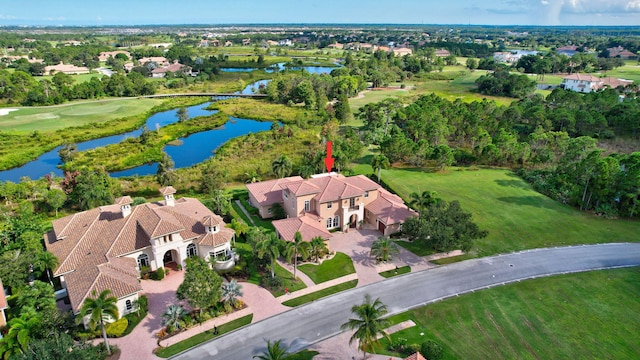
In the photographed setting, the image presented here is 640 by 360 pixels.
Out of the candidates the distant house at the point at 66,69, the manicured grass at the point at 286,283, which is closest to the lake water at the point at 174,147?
the manicured grass at the point at 286,283

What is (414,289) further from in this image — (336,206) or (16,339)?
(16,339)

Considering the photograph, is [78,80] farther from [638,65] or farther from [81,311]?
[638,65]

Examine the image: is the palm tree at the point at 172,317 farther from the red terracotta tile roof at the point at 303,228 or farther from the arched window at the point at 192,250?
the red terracotta tile roof at the point at 303,228

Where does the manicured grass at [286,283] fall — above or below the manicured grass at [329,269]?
above

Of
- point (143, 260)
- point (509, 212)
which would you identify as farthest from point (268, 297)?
point (509, 212)

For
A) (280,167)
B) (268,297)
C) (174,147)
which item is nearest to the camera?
(268,297)

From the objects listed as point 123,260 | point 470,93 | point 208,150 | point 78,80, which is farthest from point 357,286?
point 78,80

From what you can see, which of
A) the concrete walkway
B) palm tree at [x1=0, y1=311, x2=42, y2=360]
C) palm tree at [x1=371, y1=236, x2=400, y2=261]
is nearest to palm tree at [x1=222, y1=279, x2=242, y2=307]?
the concrete walkway
